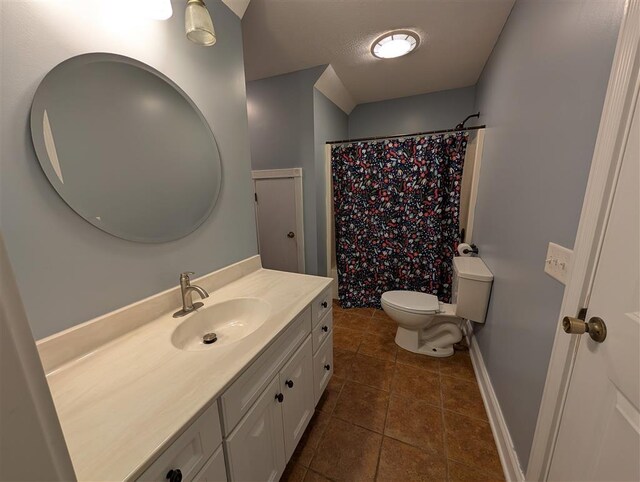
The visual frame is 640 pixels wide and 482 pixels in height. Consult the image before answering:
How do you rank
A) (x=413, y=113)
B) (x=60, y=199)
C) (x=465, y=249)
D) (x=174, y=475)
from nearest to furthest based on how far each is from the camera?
(x=174, y=475), (x=60, y=199), (x=465, y=249), (x=413, y=113)

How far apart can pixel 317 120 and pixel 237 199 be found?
133cm

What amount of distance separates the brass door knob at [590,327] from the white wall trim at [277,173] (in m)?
2.13

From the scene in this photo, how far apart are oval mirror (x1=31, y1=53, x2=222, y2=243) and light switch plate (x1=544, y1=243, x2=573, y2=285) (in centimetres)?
148

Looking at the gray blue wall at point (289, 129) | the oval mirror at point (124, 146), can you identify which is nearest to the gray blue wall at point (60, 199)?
the oval mirror at point (124, 146)

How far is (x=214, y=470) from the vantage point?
681 mm

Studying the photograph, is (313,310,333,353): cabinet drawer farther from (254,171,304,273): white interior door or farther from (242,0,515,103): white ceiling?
(242,0,515,103): white ceiling

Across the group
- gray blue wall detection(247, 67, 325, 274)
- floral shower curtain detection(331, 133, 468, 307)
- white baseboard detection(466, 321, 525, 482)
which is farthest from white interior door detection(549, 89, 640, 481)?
gray blue wall detection(247, 67, 325, 274)

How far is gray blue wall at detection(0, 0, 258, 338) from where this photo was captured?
0.67 metres

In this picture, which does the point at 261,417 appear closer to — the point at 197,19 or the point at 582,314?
the point at 582,314

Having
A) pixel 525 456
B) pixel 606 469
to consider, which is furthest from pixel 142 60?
pixel 525 456

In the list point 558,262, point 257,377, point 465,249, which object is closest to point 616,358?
point 558,262

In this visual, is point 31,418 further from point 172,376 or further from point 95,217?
point 95,217

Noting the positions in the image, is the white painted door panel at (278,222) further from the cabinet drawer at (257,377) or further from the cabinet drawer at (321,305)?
the cabinet drawer at (257,377)

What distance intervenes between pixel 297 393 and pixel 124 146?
1261mm
